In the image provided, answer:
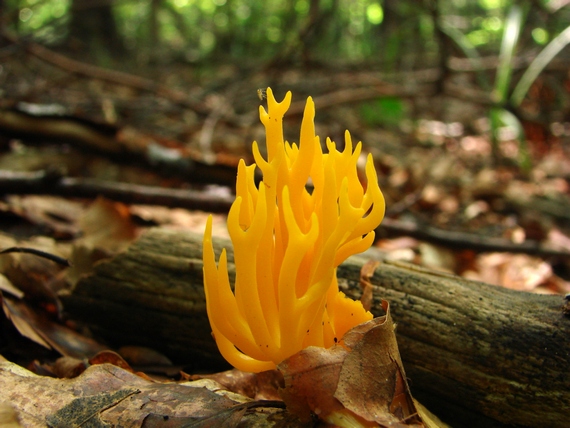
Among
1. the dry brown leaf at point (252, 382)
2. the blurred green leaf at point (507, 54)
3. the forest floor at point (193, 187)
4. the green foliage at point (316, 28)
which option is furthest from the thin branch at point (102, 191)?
the blurred green leaf at point (507, 54)

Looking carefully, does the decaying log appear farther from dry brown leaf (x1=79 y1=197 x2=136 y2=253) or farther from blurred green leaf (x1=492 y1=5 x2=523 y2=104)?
blurred green leaf (x1=492 y1=5 x2=523 y2=104)

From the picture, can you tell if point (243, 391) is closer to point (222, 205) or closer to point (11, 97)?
point (222, 205)

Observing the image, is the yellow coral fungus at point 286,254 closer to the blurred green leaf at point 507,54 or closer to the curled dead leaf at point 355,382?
the curled dead leaf at point 355,382

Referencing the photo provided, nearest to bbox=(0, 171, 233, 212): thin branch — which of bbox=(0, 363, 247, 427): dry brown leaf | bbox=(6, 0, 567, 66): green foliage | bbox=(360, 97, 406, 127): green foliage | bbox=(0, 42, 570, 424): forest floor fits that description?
bbox=(0, 42, 570, 424): forest floor

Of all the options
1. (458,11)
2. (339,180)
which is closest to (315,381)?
(339,180)

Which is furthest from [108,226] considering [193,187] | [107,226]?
[193,187]
